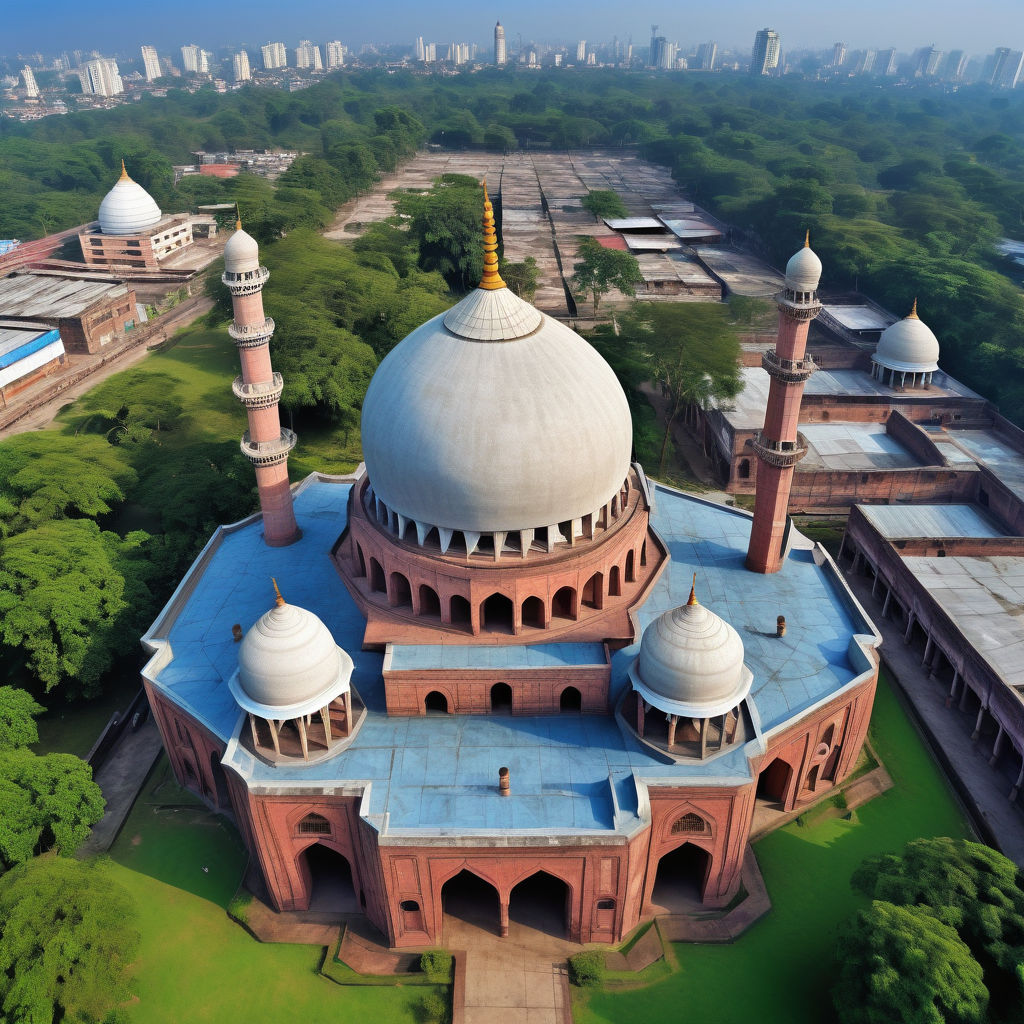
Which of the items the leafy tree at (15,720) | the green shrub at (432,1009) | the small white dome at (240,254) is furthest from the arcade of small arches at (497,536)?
the leafy tree at (15,720)

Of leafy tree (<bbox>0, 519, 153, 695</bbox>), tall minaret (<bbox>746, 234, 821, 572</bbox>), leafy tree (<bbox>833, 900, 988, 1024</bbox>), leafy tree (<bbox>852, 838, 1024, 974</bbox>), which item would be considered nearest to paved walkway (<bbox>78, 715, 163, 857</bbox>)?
leafy tree (<bbox>0, 519, 153, 695</bbox>)

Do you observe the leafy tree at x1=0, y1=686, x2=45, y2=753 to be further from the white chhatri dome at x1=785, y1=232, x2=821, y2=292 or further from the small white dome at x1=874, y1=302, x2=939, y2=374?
the small white dome at x1=874, y1=302, x2=939, y2=374

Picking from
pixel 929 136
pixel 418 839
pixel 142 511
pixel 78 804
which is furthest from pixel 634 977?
pixel 929 136

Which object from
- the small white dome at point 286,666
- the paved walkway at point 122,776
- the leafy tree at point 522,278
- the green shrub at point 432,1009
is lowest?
the paved walkway at point 122,776

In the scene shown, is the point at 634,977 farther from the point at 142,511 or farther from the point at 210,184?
the point at 210,184

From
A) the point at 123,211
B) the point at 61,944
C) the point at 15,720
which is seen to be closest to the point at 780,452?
the point at 61,944

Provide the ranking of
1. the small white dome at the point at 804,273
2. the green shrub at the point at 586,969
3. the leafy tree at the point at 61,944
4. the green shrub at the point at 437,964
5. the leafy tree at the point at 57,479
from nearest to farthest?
the leafy tree at the point at 61,944 < the green shrub at the point at 586,969 < the green shrub at the point at 437,964 < the small white dome at the point at 804,273 < the leafy tree at the point at 57,479

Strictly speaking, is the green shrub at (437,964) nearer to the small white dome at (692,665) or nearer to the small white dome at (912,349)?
the small white dome at (692,665)
